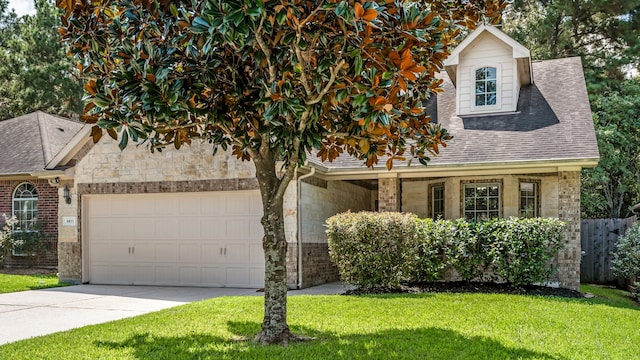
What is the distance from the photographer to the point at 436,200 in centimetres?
1388

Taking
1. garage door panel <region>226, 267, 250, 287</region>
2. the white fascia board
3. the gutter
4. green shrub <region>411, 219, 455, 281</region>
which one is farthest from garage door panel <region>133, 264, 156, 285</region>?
green shrub <region>411, 219, 455, 281</region>

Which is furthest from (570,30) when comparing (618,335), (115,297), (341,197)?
(115,297)

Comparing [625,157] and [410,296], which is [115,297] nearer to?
[410,296]

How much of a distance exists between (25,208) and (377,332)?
551 inches

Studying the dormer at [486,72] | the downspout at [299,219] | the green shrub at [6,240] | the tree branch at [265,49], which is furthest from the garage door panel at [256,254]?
the green shrub at [6,240]

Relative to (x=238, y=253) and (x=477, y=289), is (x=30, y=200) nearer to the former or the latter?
(x=238, y=253)

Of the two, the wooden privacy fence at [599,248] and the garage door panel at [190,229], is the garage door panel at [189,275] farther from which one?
the wooden privacy fence at [599,248]

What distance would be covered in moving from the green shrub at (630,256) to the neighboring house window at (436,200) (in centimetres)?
393

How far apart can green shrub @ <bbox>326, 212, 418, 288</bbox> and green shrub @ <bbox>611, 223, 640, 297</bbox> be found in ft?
14.5

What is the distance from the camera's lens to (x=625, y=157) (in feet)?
63.8

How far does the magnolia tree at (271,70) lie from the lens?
4.88 metres

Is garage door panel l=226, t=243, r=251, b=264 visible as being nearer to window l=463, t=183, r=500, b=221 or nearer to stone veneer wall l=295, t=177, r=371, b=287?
stone veneer wall l=295, t=177, r=371, b=287

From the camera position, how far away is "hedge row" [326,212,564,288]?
10.9m

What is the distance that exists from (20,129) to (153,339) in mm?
15960
